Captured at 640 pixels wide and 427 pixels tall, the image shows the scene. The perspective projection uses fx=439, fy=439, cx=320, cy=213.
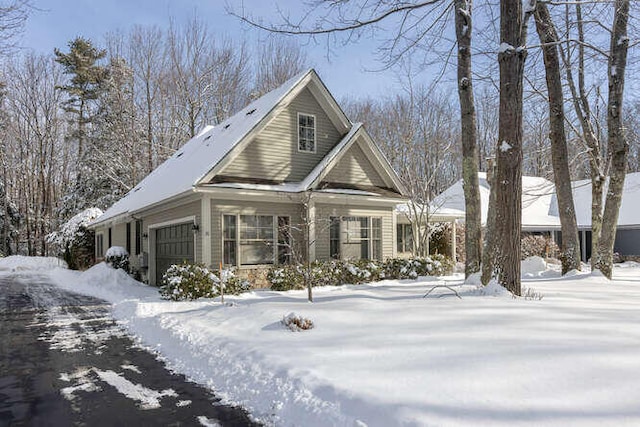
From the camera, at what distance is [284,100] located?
Answer: 44.7 ft

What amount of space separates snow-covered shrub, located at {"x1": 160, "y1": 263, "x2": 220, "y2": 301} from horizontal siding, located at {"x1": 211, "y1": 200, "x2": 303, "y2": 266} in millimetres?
1180

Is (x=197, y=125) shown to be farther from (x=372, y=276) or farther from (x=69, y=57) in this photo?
(x=372, y=276)

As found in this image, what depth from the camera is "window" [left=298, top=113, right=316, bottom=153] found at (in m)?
14.4

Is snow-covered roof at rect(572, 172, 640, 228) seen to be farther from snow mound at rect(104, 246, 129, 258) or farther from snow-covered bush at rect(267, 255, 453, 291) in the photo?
snow mound at rect(104, 246, 129, 258)

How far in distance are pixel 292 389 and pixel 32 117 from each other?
39.1 m

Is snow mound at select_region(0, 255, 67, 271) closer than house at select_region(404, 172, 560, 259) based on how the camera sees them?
No

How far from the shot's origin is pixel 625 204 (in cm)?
2586

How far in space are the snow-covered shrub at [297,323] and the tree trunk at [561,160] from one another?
10264 mm

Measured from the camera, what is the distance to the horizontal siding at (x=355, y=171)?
47.1ft

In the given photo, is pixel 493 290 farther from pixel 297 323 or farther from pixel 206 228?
pixel 206 228

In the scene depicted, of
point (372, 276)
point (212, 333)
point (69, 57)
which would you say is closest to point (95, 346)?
point (212, 333)

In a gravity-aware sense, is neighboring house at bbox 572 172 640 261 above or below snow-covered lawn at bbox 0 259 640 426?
above

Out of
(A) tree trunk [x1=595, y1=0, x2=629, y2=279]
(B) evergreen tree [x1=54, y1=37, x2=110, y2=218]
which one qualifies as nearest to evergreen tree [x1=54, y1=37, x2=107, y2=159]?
(B) evergreen tree [x1=54, y1=37, x2=110, y2=218]

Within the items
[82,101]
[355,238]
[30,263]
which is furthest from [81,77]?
[355,238]
